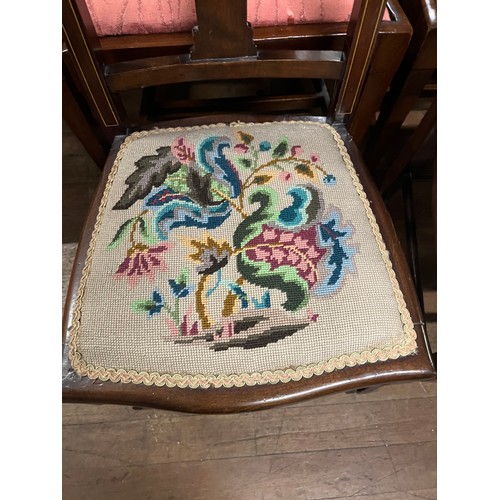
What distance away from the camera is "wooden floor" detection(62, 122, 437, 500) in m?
0.91

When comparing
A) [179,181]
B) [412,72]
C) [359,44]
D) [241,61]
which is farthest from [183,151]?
[412,72]

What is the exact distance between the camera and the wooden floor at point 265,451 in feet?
2.98

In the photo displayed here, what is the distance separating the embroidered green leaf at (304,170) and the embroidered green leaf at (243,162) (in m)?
0.07

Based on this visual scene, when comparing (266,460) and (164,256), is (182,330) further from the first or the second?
(266,460)

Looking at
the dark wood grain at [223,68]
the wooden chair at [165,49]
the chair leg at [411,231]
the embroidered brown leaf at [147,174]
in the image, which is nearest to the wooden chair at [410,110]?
the chair leg at [411,231]

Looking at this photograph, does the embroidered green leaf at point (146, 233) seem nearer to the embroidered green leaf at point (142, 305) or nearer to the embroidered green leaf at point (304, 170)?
the embroidered green leaf at point (142, 305)

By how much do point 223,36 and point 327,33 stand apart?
0.20 metres

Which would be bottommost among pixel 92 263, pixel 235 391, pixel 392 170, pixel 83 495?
pixel 83 495

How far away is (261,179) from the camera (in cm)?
65

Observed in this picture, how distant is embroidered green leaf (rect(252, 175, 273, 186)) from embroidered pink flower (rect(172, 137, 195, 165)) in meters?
0.11

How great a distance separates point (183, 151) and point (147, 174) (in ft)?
0.23

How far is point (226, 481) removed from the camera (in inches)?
36.0

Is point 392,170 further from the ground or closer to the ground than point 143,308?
further from the ground

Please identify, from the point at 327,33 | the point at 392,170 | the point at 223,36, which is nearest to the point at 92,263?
the point at 223,36
